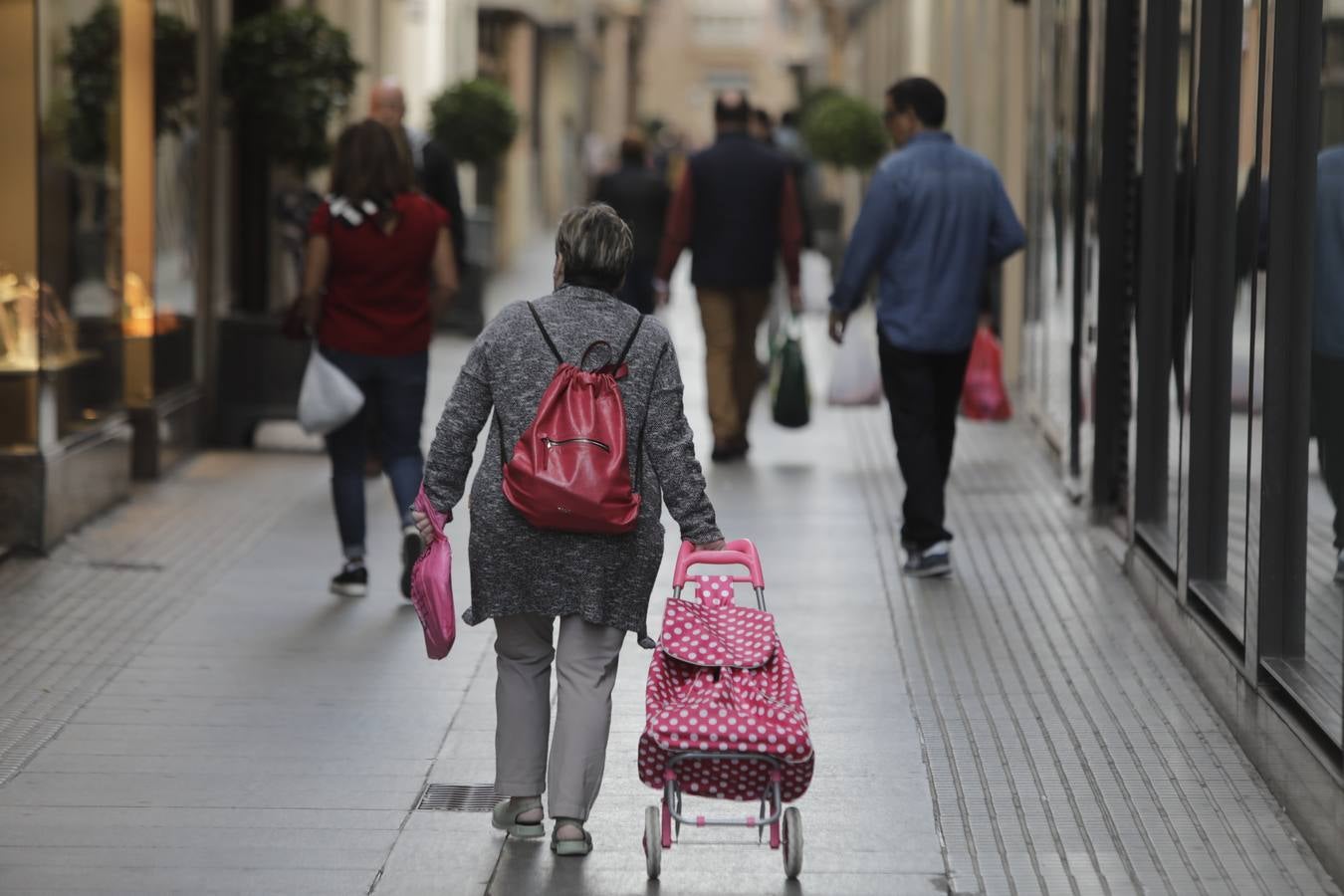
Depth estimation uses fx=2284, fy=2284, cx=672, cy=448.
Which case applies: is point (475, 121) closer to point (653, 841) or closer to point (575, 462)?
point (575, 462)

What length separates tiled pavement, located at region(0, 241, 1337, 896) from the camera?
5340 millimetres

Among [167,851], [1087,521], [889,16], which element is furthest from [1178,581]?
[889,16]

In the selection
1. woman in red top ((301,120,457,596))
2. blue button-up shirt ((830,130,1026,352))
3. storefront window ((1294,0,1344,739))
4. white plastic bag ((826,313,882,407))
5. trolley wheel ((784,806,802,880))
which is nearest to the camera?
trolley wheel ((784,806,802,880))

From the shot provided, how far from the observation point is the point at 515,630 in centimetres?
546

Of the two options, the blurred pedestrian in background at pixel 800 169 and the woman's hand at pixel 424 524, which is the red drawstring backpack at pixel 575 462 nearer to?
the woman's hand at pixel 424 524

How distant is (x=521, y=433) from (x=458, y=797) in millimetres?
1184

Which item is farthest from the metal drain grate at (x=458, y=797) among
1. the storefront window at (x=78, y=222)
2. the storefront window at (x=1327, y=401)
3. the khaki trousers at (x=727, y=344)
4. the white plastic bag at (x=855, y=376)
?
the khaki trousers at (x=727, y=344)

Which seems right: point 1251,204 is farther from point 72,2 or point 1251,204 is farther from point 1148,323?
point 72,2

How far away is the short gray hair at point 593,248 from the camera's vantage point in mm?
5410

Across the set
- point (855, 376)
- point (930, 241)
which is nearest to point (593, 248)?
point (930, 241)

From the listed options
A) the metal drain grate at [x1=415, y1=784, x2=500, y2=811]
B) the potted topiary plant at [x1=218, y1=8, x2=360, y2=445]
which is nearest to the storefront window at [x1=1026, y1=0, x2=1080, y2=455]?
the potted topiary plant at [x1=218, y1=8, x2=360, y2=445]

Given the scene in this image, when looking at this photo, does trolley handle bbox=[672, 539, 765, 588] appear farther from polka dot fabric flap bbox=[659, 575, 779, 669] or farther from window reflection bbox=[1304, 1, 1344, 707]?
window reflection bbox=[1304, 1, 1344, 707]

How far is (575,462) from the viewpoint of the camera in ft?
17.0

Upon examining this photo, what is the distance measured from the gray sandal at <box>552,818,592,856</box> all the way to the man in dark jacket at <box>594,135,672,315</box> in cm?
956
